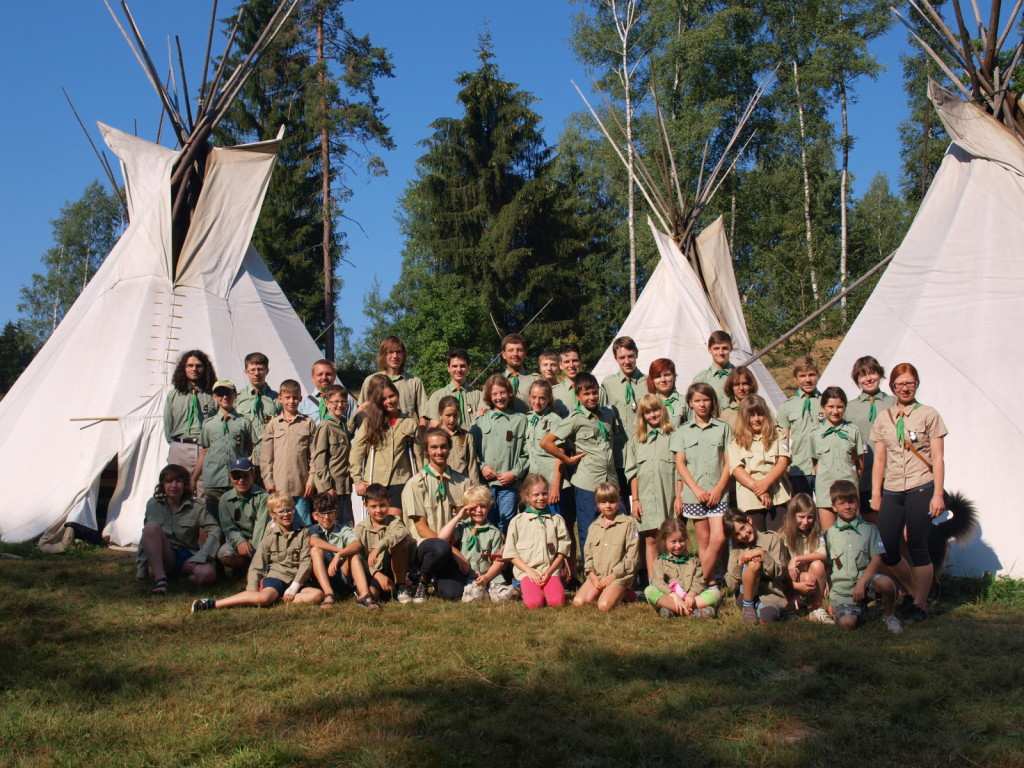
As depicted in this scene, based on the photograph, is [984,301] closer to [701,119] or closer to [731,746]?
[731,746]

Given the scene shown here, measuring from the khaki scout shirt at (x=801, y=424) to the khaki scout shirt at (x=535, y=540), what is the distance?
150cm

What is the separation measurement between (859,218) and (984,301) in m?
15.2

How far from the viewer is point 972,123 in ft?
25.0

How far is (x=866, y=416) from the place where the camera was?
5863 millimetres

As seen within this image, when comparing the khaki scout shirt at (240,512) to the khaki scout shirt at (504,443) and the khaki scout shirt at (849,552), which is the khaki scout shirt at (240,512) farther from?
the khaki scout shirt at (849,552)

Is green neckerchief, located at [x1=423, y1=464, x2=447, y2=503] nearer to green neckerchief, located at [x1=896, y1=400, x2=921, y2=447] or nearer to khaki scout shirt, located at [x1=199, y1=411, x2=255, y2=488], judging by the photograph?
khaki scout shirt, located at [x1=199, y1=411, x2=255, y2=488]

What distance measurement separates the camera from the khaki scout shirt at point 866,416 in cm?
581

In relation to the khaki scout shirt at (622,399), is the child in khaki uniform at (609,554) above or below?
below

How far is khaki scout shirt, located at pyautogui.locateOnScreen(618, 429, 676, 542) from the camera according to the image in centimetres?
564

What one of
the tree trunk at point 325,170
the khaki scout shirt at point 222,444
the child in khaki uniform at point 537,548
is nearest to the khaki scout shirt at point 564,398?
the child in khaki uniform at point 537,548

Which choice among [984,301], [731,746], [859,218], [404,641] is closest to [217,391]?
[404,641]

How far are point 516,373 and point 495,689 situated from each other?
3110 mm

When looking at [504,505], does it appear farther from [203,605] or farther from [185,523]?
[185,523]

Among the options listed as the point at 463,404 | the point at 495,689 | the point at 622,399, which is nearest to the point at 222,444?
the point at 463,404
